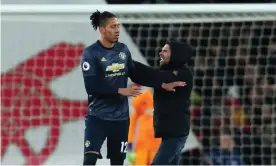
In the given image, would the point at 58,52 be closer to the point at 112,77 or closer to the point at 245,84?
the point at 245,84

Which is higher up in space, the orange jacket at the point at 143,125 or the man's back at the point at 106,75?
the man's back at the point at 106,75

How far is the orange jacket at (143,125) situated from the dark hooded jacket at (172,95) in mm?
1571

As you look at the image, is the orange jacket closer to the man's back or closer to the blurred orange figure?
the blurred orange figure

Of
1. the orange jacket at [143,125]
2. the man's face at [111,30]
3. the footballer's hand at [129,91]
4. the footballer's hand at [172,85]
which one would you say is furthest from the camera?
the orange jacket at [143,125]

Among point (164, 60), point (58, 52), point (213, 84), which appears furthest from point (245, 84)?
point (164, 60)

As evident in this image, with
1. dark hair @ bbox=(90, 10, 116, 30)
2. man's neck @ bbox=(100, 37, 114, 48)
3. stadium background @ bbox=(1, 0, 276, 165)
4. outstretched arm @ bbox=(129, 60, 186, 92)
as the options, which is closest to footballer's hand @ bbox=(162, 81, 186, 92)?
outstretched arm @ bbox=(129, 60, 186, 92)

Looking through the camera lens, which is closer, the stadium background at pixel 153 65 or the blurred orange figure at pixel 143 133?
the blurred orange figure at pixel 143 133

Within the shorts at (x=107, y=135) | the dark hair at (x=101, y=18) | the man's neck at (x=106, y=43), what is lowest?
the shorts at (x=107, y=135)

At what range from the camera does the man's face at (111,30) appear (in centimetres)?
612

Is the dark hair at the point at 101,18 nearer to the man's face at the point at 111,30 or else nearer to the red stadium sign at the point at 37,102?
the man's face at the point at 111,30

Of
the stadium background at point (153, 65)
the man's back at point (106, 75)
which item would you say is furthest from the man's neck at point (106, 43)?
the stadium background at point (153, 65)

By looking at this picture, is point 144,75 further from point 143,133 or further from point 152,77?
point 143,133

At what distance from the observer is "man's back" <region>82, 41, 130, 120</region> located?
6.09 m

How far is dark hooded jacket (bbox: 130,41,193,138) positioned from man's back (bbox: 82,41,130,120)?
0.26 metres
